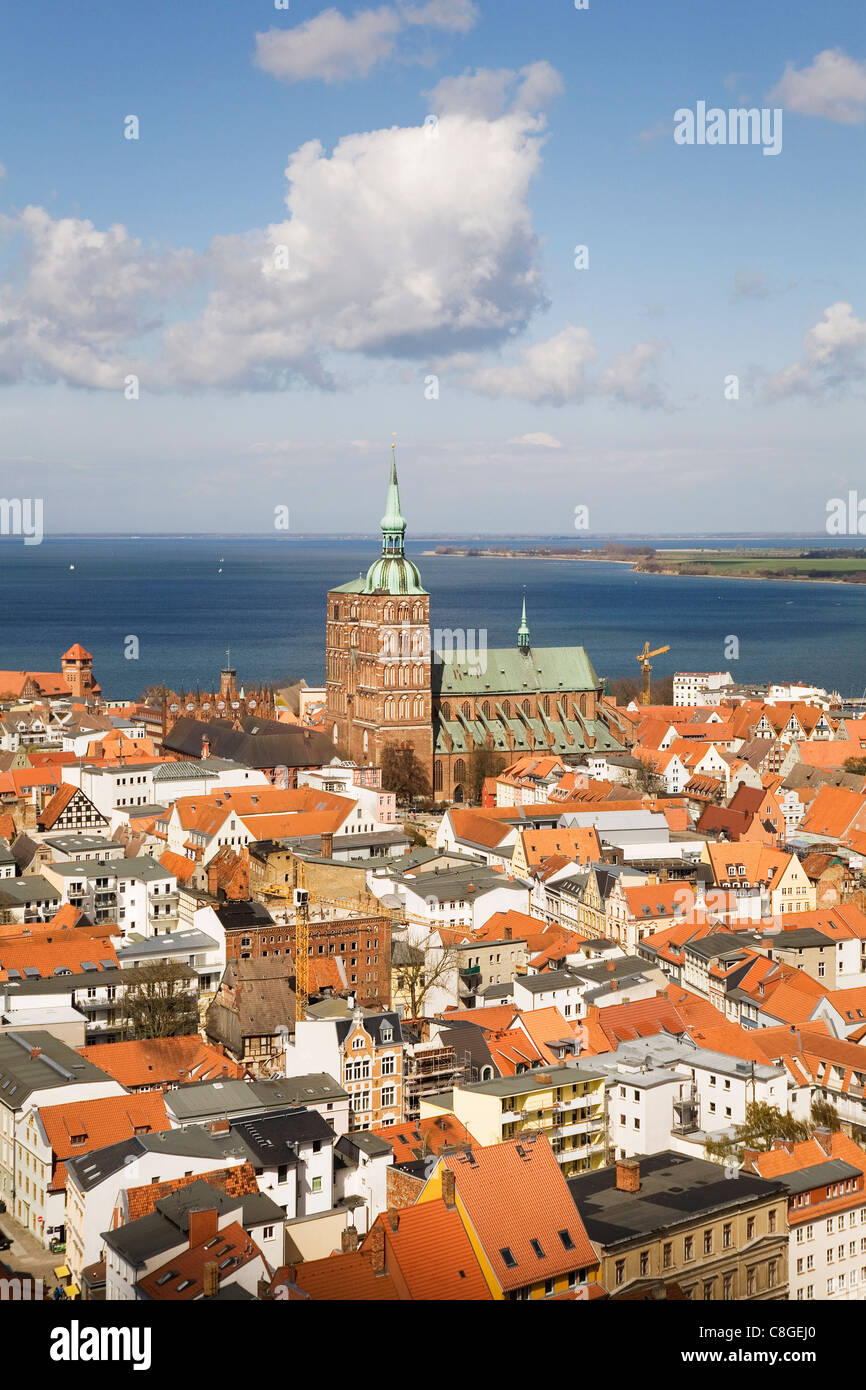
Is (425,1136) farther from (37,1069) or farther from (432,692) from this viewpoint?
(432,692)

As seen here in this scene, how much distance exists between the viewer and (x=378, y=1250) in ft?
44.0

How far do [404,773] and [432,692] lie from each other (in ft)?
13.7

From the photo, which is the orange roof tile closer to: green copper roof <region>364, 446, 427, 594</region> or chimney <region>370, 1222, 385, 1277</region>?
chimney <region>370, 1222, 385, 1277</region>

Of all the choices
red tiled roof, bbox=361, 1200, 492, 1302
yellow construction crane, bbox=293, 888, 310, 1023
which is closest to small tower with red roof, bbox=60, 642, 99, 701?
yellow construction crane, bbox=293, 888, 310, 1023

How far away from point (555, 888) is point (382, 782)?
14760 mm

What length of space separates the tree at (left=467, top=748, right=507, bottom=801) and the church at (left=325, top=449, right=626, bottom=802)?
0.23 ft

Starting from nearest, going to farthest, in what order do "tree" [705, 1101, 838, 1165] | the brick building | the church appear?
"tree" [705, 1101, 838, 1165] → the brick building → the church

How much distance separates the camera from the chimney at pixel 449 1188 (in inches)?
556

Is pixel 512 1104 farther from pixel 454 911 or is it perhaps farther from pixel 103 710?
pixel 103 710

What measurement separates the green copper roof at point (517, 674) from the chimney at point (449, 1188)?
3756cm

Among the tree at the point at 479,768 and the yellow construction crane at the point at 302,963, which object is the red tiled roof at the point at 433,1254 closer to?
the yellow construction crane at the point at 302,963

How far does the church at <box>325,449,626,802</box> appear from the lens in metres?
49.7

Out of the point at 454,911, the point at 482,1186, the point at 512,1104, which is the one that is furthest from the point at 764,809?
the point at 482,1186

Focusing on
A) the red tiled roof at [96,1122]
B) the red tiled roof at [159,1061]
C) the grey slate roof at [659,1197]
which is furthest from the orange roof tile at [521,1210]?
the red tiled roof at [159,1061]
